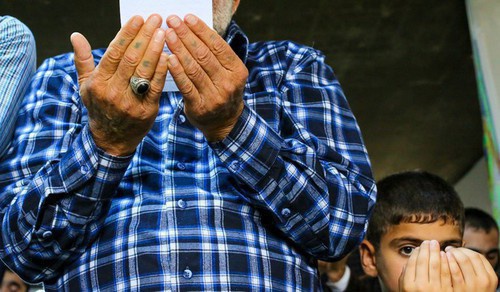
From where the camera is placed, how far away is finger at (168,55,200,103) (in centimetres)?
128

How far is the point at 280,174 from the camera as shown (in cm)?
144

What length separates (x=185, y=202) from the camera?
4.87 feet

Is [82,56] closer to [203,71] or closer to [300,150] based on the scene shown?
[203,71]

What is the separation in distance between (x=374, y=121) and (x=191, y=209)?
14.2ft

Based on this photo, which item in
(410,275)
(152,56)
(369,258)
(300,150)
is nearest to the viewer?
(152,56)

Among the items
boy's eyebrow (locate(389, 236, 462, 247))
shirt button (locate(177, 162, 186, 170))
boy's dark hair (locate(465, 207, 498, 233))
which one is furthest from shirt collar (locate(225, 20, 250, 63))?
boy's dark hair (locate(465, 207, 498, 233))

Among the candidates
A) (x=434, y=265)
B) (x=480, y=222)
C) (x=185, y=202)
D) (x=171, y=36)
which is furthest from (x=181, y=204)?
(x=480, y=222)

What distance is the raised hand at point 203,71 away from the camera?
1282 millimetres

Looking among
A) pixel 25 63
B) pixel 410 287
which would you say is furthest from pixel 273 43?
pixel 410 287

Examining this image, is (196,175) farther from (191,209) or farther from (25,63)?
(25,63)

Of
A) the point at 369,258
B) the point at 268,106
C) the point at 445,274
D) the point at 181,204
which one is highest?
the point at 268,106

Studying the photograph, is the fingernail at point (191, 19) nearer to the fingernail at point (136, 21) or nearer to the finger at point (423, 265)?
the fingernail at point (136, 21)

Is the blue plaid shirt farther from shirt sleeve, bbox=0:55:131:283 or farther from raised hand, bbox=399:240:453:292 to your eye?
raised hand, bbox=399:240:453:292

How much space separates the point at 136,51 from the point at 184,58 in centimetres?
7
